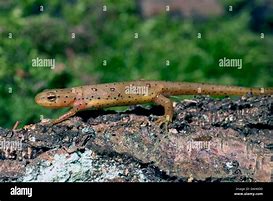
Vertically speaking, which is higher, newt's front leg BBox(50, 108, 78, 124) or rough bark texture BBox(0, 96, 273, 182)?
newt's front leg BBox(50, 108, 78, 124)
